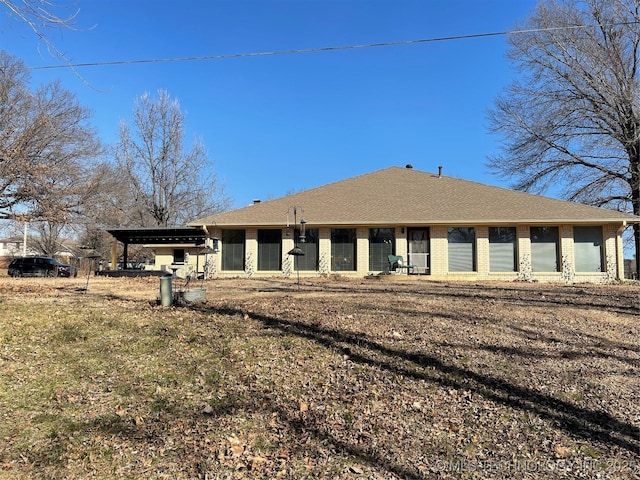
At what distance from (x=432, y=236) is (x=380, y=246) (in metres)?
2.18

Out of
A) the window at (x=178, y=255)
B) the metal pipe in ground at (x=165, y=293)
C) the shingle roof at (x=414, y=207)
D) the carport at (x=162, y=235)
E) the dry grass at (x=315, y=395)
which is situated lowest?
the dry grass at (x=315, y=395)

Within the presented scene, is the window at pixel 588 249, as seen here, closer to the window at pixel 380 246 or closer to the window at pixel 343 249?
the window at pixel 380 246

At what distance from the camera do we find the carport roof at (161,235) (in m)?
20.9

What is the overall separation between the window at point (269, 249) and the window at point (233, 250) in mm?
796

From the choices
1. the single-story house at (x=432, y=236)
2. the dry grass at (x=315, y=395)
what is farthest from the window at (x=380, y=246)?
the dry grass at (x=315, y=395)

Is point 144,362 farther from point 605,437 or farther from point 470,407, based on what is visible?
point 605,437

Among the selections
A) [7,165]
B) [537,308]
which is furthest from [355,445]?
[7,165]

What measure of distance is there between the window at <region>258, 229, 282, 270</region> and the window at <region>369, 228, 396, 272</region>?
156 inches

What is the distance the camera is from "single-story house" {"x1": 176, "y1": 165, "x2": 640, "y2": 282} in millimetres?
17453

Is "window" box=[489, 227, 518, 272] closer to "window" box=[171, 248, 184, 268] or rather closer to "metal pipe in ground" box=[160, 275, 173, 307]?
"metal pipe in ground" box=[160, 275, 173, 307]

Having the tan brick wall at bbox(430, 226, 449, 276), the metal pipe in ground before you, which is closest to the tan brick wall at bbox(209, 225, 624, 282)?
the tan brick wall at bbox(430, 226, 449, 276)

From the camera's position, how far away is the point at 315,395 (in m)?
4.61

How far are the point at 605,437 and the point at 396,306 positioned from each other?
475cm

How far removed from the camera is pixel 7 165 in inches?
799
